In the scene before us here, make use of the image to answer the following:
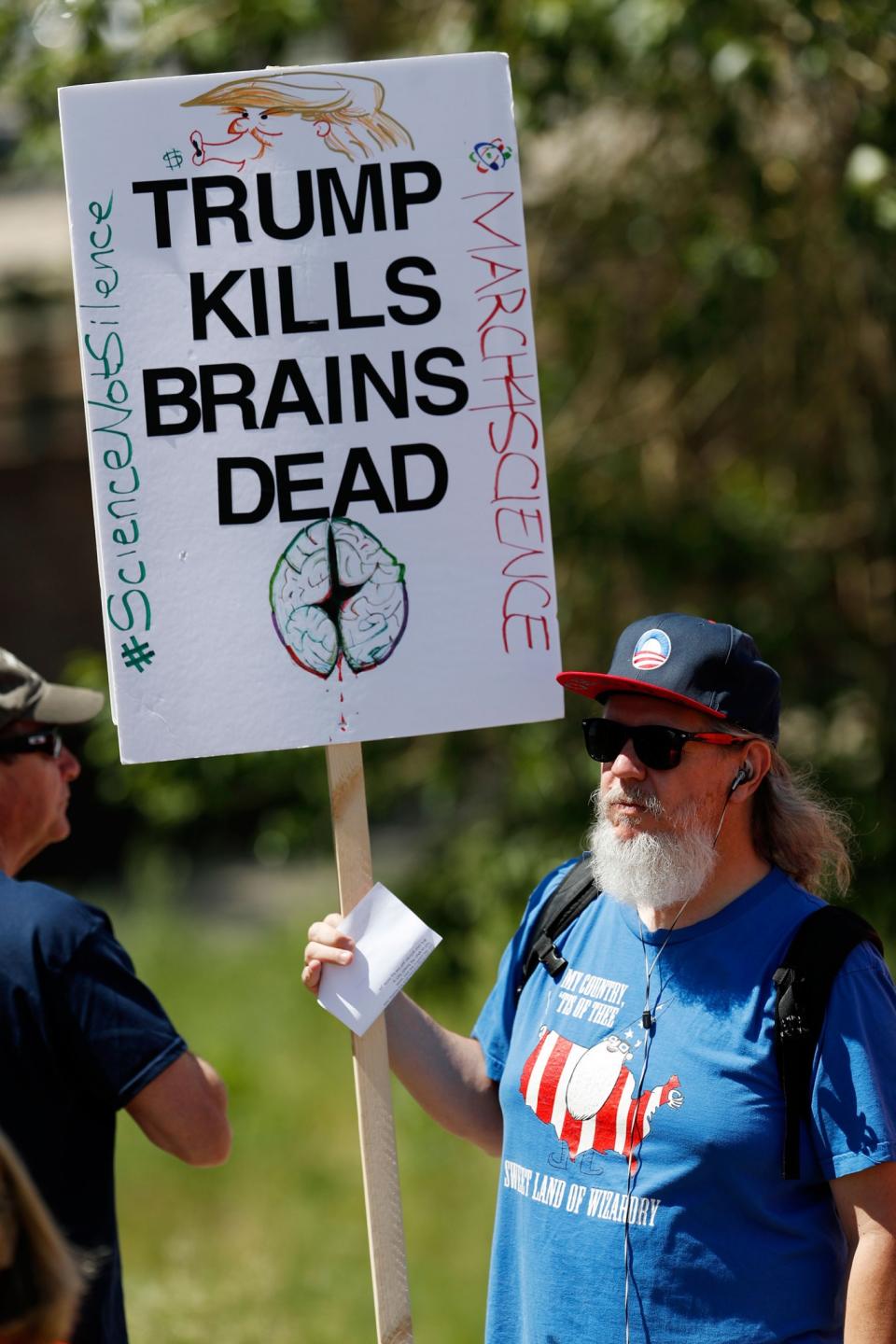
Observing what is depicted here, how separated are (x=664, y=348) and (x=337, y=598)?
2.83 meters

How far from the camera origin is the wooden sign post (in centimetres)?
235

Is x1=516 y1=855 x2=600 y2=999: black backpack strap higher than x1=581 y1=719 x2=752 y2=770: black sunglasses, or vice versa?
x1=581 y1=719 x2=752 y2=770: black sunglasses

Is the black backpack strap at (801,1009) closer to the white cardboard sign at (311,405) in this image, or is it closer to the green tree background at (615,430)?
the white cardboard sign at (311,405)

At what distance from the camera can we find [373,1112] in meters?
2.37

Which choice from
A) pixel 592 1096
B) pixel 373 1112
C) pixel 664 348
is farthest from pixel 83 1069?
pixel 664 348

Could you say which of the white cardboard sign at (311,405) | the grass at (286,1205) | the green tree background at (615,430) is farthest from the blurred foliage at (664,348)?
the white cardboard sign at (311,405)

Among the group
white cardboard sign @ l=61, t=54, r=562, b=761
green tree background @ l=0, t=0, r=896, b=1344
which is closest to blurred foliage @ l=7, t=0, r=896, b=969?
green tree background @ l=0, t=0, r=896, b=1344

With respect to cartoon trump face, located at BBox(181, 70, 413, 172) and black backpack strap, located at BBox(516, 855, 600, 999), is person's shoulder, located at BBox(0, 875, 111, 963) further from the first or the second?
cartoon trump face, located at BBox(181, 70, 413, 172)

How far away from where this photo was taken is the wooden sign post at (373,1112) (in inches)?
92.5

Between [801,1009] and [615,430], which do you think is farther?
[615,430]

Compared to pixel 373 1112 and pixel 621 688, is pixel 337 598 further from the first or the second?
pixel 373 1112

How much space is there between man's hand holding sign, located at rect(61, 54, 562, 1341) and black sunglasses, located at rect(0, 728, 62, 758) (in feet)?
0.64

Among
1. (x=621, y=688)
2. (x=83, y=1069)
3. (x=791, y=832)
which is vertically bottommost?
(x=83, y=1069)

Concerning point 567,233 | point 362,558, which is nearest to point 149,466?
point 362,558
